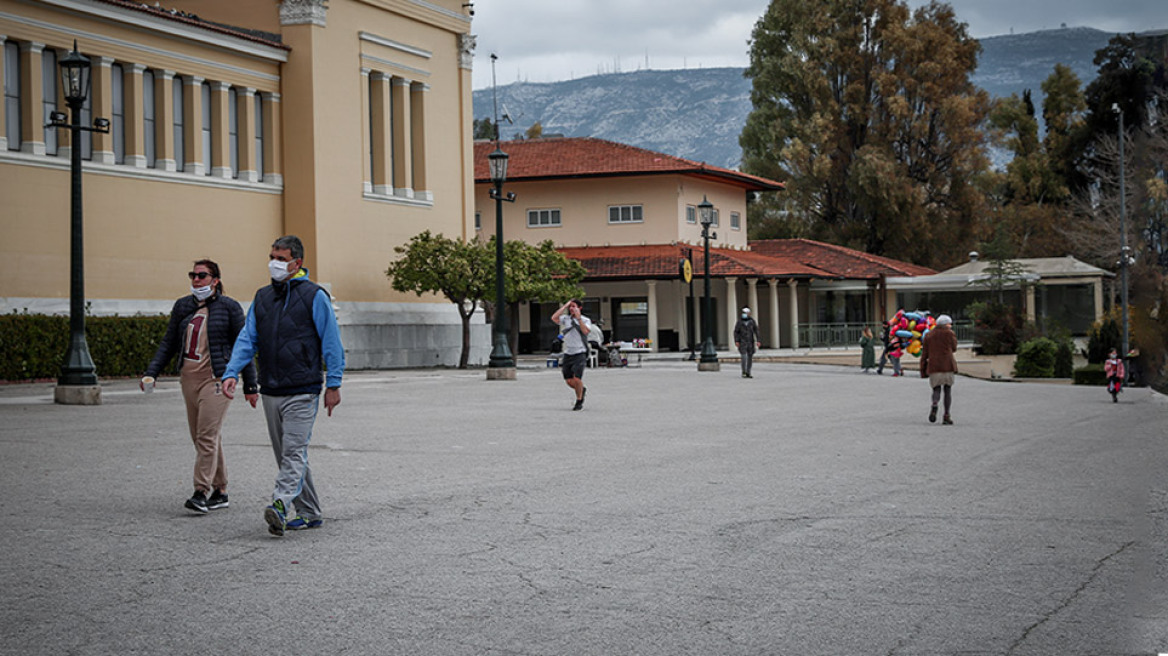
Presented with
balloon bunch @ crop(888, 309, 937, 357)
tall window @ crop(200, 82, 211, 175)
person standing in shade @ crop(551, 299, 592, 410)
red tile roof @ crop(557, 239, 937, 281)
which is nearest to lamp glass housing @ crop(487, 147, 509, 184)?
tall window @ crop(200, 82, 211, 175)

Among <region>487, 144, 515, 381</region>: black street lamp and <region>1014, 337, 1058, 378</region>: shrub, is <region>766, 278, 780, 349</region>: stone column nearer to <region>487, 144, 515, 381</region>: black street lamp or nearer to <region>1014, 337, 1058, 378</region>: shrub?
<region>1014, 337, 1058, 378</region>: shrub

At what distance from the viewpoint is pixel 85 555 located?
7.65 metres

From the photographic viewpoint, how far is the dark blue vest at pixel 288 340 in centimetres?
849

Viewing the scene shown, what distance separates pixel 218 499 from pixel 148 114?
2593cm

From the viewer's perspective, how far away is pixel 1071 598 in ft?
21.7

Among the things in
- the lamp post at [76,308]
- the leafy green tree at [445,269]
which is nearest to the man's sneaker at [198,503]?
the lamp post at [76,308]

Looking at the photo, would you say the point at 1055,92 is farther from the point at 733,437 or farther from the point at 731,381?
the point at 733,437

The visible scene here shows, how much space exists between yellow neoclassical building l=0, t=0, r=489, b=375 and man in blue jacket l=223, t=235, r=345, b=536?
2238 centimetres

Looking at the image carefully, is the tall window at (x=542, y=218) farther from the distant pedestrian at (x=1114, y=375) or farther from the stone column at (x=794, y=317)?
the distant pedestrian at (x=1114, y=375)

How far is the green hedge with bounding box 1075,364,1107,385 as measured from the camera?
35062 mm

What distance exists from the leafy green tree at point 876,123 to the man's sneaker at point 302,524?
187 feet

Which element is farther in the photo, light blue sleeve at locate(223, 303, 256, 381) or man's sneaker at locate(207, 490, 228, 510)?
man's sneaker at locate(207, 490, 228, 510)

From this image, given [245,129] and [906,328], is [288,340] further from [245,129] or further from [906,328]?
[906,328]

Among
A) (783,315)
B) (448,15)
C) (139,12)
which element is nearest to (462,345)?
(448,15)
